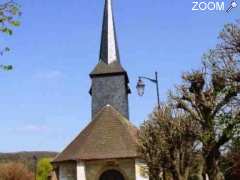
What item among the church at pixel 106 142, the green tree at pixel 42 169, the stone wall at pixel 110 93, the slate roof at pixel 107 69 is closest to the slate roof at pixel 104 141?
the church at pixel 106 142

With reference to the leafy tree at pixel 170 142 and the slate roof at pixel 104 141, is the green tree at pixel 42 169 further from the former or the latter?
the leafy tree at pixel 170 142

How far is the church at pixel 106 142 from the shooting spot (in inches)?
1118

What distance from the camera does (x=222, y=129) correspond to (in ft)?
45.9

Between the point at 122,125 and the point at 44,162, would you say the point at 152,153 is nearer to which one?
the point at 122,125

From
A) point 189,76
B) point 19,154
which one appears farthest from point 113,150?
point 19,154

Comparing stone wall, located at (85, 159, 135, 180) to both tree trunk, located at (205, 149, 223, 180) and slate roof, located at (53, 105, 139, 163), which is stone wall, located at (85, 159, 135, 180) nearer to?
slate roof, located at (53, 105, 139, 163)

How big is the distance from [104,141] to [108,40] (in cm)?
1066

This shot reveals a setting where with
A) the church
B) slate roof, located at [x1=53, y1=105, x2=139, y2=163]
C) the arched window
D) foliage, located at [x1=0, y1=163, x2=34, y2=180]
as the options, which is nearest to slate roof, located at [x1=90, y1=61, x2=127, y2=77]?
the church

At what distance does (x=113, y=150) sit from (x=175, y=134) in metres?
12.2

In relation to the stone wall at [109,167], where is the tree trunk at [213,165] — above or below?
below

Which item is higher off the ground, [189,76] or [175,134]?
[189,76]

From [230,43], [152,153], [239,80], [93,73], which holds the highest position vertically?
[93,73]

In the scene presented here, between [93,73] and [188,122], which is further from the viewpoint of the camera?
[93,73]

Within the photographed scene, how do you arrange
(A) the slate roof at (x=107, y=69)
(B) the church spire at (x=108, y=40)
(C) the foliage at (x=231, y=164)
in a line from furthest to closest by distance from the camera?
1. (B) the church spire at (x=108, y=40)
2. (A) the slate roof at (x=107, y=69)
3. (C) the foliage at (x=231, y=164)
